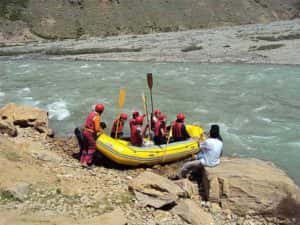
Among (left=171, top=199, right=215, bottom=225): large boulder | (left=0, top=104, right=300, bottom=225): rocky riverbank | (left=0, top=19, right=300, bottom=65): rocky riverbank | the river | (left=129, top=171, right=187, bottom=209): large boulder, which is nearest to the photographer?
(left=0, top=104, right=300, bottom=225): rocky riverbank

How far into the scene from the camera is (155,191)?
26.7 feet

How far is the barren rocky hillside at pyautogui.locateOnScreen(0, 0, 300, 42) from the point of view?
57094 millimetres

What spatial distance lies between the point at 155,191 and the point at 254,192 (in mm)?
1739

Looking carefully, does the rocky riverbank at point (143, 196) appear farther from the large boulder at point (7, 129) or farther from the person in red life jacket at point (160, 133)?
the large boulder at point (7, 129)

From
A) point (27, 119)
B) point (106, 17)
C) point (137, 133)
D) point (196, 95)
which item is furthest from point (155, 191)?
point (106, 17)

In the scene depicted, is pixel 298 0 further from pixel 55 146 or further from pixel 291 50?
pixel 55 146

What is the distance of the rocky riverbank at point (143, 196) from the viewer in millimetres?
7270

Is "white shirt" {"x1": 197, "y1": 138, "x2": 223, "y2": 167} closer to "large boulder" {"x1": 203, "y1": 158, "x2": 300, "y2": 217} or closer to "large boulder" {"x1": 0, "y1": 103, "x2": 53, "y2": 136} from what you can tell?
"large boulder" {"x1": 203, "y1": 158, "x2": 300, "y2": 217}

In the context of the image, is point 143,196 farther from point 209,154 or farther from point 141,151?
point 141,151

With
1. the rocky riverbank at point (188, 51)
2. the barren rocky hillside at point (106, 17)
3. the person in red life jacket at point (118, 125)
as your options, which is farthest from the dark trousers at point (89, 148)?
the barren rocky hillside at point (106, 17)

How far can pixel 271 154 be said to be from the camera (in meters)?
12.4

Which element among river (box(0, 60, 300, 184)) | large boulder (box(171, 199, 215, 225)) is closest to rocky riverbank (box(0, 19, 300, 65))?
river (box(0, 60, 300, 184))

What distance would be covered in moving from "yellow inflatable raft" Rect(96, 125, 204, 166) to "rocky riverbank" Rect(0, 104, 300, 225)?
0.69 meters

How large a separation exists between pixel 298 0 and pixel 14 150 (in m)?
88.7
